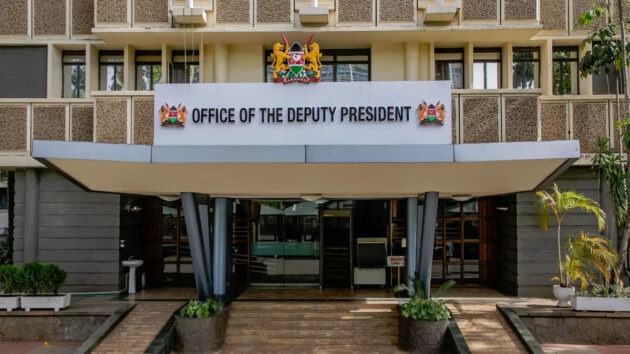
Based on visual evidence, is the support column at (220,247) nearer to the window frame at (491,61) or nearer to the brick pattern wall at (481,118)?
the brick pattern wall at (481,118)

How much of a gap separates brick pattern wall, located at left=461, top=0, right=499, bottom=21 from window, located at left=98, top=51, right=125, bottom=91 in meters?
8.80

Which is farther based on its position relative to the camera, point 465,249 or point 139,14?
point 465,249

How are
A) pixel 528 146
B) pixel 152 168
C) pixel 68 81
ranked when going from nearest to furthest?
1. pixel 528 146
2. pixel 152 168
3. pixel 68 81

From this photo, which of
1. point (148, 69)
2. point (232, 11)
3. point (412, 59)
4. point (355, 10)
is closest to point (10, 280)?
point (148, 69)

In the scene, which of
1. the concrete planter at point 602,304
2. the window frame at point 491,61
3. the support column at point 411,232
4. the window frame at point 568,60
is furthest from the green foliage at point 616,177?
the support column at point 411,232

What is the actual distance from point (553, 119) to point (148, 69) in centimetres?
1022

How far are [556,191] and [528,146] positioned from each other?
4191mm

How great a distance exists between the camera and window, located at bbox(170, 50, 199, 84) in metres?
14.8

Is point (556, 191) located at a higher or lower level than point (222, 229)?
higher

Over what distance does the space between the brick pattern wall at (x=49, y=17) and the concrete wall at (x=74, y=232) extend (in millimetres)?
3547

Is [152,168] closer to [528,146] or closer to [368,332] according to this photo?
[368,332]

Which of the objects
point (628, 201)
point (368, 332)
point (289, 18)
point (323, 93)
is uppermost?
point (289, 18)

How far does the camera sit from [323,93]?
10852 mm

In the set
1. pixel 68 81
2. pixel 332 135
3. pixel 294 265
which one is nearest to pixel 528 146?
pixel 332 135
